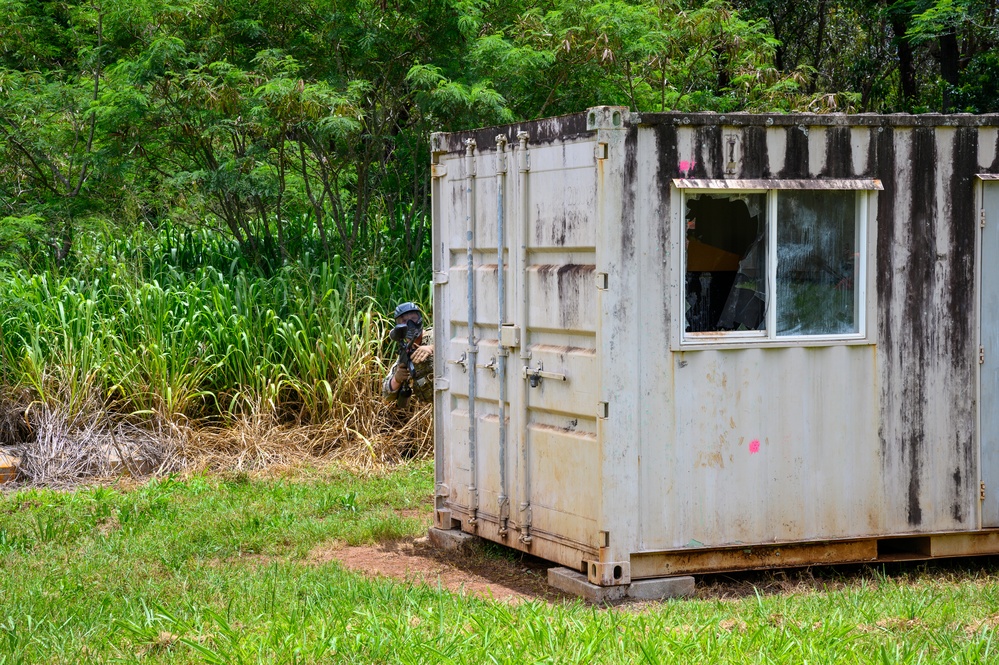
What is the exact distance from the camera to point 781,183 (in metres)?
6.44

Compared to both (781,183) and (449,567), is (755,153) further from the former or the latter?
(449,567)

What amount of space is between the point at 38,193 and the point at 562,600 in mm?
9742

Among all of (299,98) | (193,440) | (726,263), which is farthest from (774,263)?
(299,98)

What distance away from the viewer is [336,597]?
5898 mm

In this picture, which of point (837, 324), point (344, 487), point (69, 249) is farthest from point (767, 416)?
point (69, 249)

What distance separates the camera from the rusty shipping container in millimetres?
6293

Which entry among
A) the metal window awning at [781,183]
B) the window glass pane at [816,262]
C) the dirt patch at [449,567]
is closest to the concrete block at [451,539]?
the dirt patch at [449,567]

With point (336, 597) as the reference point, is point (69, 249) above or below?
above

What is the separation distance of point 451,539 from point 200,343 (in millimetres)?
4065

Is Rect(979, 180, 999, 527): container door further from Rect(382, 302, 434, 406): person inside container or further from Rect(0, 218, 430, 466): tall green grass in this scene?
Rect(0, 218, 430, 466): tall green grass

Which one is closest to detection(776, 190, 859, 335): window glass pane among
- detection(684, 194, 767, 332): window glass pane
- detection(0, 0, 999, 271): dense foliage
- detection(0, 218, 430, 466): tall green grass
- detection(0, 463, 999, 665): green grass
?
detection(684, 194, 767, 332): window glass pane

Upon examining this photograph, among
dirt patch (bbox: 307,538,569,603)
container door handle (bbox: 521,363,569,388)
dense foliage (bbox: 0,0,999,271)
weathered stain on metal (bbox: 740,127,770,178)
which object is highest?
dense foliage (bbox: 0,0,999,271)

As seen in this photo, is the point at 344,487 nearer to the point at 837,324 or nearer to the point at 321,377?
the point at 321,377

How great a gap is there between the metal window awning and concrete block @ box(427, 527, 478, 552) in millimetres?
2684
